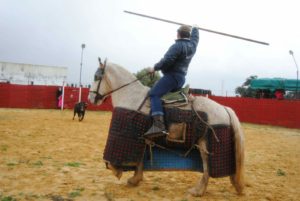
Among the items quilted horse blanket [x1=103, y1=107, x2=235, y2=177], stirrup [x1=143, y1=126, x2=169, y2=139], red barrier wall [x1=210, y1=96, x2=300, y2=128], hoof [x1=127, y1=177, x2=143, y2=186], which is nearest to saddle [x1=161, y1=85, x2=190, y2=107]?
quilted horse blanket [x1=103, y1=107, x2=235, y2=177]

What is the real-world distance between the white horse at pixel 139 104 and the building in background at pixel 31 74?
39888 mm

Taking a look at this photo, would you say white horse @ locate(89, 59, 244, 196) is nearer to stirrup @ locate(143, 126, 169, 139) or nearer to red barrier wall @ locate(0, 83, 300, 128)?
stirrup @ locate(143, 126, 169, 139)

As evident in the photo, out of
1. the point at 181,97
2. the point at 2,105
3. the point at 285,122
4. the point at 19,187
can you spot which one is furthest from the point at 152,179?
the point at 2,105

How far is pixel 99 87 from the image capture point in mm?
6457

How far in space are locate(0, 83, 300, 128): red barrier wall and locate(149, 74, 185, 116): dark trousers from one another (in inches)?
818

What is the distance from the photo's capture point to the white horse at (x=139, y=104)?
596 centimetres

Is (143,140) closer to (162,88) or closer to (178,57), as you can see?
(162,88)

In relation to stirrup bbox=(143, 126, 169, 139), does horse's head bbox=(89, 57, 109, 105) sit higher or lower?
higher

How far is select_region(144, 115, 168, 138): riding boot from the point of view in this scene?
5.73 meters

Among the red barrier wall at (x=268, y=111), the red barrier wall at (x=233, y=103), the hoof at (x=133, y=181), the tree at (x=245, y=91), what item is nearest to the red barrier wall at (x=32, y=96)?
the red barrier wall at (x=233, y=103)

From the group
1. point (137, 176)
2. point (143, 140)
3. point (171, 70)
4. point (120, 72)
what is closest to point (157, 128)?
point (143, 140)

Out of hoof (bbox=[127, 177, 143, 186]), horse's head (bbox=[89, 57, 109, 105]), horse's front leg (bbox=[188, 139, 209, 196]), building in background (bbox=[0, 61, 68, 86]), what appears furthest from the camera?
building in background (bbox=[0, 61, 68, 86])

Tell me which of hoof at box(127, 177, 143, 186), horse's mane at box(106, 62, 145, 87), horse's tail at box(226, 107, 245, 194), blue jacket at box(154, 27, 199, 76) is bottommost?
hoof at box(127, 177, 143, 186)

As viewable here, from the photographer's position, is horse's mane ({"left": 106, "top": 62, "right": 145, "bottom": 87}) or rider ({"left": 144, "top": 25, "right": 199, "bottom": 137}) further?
horse's mane ({"left": 106, "top": 62, "right": 145, "bottom": 87})
